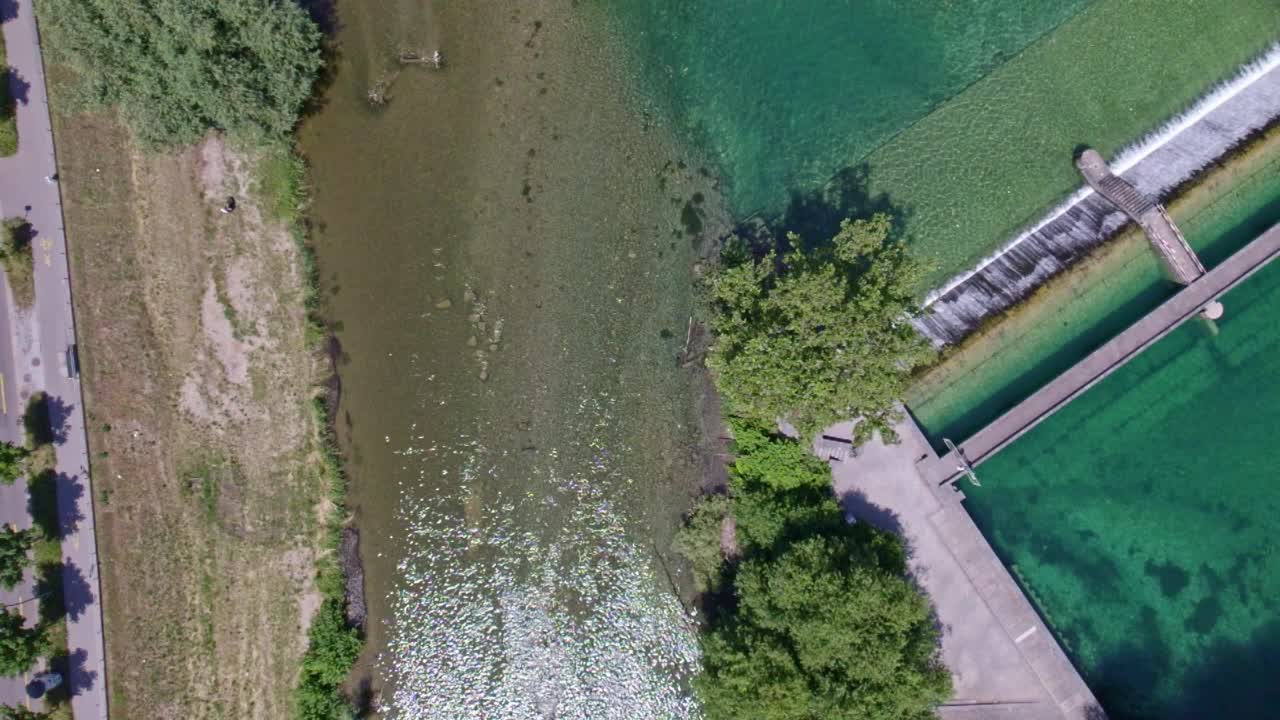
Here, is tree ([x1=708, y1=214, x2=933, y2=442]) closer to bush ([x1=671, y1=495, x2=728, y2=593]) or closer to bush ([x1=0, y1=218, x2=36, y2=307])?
bush ([x1=671, y1=495, x2=728, y2=593])

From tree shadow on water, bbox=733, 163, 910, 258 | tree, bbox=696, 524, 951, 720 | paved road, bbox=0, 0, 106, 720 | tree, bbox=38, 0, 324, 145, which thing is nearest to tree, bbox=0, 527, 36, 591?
paved road, bbox=0, 0, 106, 720

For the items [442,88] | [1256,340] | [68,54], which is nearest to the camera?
[68,54]

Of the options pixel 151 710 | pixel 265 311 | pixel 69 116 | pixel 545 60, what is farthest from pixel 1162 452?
pixel 69 116

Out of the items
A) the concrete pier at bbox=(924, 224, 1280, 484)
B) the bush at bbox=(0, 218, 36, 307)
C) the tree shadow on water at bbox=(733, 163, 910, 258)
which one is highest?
the bush at bbox=(0, 218, 36, 307)

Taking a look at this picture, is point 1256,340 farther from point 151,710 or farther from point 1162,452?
point 151,710

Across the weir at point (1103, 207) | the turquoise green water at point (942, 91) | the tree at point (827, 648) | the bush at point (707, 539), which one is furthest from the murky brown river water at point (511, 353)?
the weir at point (1103, 207)

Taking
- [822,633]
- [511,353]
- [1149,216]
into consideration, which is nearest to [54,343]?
[511,353]

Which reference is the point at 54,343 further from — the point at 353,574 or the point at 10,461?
the point at 353,574

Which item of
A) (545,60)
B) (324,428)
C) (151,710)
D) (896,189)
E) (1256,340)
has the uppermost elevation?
(545,60)
